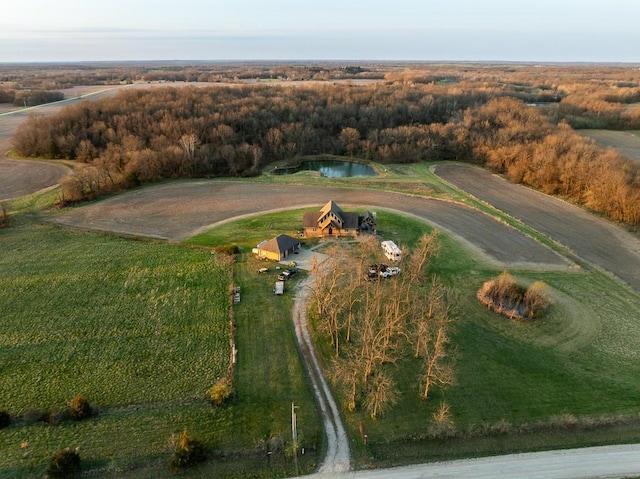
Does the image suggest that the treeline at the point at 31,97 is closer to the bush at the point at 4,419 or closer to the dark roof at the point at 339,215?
the dark roof at the point at 339,215

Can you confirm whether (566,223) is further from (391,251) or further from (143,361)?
(143,361)

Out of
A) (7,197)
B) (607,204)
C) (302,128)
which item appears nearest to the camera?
(607,204)

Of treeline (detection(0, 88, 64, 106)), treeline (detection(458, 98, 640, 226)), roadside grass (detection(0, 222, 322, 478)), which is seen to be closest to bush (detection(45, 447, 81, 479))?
roadside grass (detection(0, 222, 322, 478))

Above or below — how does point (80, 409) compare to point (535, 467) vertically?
above

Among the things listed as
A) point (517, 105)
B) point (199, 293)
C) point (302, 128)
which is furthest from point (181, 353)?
point (517, 105)

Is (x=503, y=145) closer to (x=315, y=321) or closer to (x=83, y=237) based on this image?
(x=315, y=321)

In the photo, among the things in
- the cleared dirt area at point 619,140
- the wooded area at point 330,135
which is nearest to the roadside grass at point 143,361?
the wooded area at point 330,135

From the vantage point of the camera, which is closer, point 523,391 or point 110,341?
point 523,391

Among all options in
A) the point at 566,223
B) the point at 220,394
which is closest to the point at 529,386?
the point at 220,394
